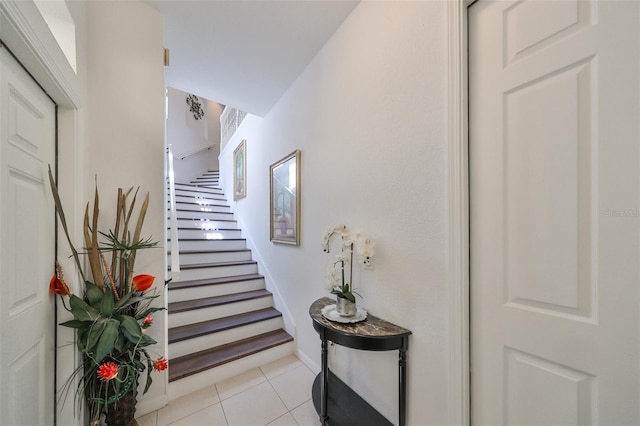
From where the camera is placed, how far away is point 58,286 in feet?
3.80

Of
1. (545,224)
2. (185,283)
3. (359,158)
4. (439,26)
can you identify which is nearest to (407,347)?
(545,224)

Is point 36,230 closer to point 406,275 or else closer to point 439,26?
point 406,275

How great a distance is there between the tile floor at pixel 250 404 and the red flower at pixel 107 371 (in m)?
0.71

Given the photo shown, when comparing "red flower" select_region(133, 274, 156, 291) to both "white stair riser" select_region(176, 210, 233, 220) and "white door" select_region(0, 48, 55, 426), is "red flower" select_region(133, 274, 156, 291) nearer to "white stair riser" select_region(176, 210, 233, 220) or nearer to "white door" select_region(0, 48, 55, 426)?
"white door" select_region(0, 48, 55, 426)

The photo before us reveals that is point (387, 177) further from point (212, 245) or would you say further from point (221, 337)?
point (212, 245)

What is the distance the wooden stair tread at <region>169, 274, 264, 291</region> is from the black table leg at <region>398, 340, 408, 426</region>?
2.11 meters

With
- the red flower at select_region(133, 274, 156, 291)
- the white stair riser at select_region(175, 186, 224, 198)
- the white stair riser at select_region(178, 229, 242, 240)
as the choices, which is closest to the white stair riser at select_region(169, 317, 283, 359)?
the red flower at select_region(133, 274, 156, 291)

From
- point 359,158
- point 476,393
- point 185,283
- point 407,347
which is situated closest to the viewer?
point 476,393

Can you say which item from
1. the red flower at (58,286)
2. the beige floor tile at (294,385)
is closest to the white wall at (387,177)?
the beige floor tile at (294,385)

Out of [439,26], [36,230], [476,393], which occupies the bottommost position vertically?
[476,393]

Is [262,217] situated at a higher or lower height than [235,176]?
lower

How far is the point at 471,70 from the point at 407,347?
141 cm

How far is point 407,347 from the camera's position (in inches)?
49.8

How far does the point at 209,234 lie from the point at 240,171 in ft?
3.85
